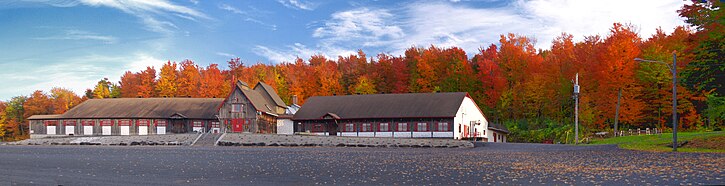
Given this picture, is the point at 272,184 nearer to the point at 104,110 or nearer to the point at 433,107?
the point at 433,107

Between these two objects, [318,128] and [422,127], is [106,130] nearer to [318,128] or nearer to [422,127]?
[318,128]

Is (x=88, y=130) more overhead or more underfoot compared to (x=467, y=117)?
more underfoot

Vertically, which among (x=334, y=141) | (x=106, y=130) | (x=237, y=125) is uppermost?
(x=237, y=125)

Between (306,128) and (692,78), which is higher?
(692,78)

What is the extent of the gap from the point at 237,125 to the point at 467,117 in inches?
1033

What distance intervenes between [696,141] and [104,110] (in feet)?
222

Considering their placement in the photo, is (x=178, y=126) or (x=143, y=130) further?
(x=178, y=126)

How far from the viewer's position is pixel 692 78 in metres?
37.0

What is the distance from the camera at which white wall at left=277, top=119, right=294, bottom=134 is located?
6925cm

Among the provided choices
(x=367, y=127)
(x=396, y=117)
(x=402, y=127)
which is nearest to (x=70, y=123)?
(x=367, y=127)

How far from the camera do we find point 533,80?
232 feet

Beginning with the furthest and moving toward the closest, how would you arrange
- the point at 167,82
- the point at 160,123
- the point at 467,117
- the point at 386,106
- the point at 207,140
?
1. the point at 167,82
2. the point at 160,123
3. the point at 386,106
4. the point at 467,117
5. the point at 207,140

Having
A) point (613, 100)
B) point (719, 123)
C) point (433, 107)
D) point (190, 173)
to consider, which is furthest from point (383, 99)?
point (190, 173)

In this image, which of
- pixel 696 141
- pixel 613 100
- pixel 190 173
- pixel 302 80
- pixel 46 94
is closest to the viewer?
pixel 190 173
